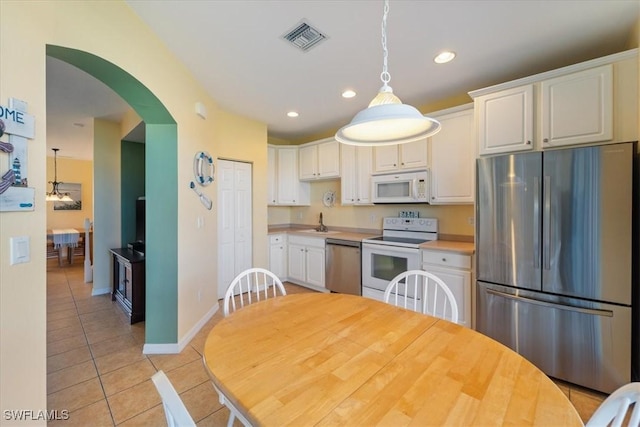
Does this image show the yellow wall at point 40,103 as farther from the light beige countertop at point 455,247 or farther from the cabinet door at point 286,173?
the light beige countertop at point 455,247

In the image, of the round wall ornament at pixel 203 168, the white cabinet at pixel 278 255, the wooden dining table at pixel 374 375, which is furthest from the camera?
the white cabinet at pixel 278 255

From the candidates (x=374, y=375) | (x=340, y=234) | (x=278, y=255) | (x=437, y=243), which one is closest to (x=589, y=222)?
(x=437, y=243)

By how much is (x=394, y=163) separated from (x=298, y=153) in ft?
6.26

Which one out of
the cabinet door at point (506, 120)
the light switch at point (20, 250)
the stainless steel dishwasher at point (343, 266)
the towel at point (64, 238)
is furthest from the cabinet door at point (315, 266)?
the towel at point (64, 238)

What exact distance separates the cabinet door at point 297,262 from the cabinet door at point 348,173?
3.59ft

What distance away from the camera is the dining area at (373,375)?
776 millimetres

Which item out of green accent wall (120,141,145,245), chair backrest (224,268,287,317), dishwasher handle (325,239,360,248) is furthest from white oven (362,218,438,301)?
green accent wall (120,141,145,245)

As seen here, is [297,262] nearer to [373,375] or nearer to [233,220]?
[233,220]

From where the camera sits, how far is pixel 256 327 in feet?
4.41

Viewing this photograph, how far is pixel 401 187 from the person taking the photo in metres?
3.40

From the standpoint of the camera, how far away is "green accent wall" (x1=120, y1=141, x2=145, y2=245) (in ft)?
13.5

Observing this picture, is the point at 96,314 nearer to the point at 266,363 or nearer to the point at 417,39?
the point at 266,363

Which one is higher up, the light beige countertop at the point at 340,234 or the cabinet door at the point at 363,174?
the cabinet door at the point at 363,174

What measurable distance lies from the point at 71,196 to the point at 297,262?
681 cm
